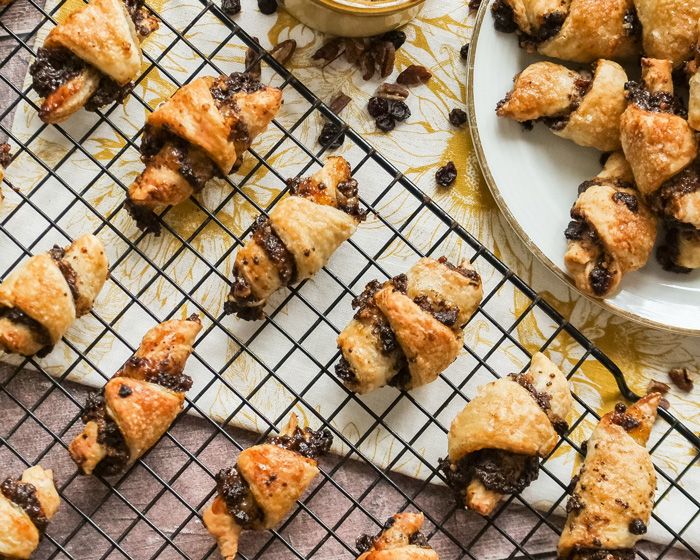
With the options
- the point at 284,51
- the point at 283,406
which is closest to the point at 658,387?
the point at 283,406

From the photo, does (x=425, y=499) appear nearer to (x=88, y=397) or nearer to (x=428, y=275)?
(x=428, y=275)

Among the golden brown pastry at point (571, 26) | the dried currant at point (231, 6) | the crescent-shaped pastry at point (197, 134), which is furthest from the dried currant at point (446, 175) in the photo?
the dried currant at point (231, 6)

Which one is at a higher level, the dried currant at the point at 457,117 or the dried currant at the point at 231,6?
the dried currant at the point at 231,6

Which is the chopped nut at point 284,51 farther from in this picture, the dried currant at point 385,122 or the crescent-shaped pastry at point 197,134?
the dried currant at point 385,122

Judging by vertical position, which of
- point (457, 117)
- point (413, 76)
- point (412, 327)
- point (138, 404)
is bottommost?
point (138, 404)

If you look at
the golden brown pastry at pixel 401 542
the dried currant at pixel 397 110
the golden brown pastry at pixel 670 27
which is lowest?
the golden brown pastry at pixel 401 542

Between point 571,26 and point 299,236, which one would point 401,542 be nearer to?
point 299,236

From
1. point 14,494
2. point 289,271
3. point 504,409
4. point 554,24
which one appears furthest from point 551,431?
point 14,494
